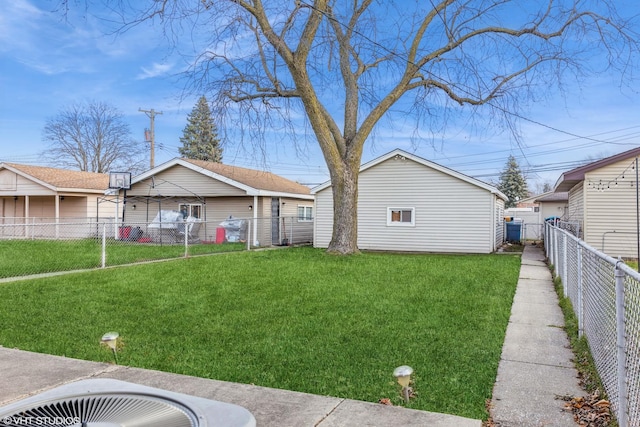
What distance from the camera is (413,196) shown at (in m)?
16.7

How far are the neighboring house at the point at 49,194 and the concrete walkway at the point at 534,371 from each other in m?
20.0

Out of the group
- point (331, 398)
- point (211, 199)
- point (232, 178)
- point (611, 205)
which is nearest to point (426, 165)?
point (611, 205)

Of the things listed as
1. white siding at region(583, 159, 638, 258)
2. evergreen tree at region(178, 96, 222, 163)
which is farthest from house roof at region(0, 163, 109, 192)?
evergreen tree at region(178, 96, 222, 163)

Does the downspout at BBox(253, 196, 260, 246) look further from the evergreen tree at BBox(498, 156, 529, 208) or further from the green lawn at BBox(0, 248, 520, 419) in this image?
the evergreen tree at BBox(498, 156, 529, 208)

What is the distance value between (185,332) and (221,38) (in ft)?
34.8

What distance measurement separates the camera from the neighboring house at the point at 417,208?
16.1 m

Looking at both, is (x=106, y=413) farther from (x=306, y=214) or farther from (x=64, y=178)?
(x=64, y=178)

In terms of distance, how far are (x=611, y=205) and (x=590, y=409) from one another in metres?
12.4

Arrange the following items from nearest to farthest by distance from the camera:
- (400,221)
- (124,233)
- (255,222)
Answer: (400,221) < (255,222) < (124,233)

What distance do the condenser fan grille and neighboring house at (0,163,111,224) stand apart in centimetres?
2137

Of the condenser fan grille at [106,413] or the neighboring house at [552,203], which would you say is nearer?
the condenser fan grille at [106,413]

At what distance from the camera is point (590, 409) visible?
10.1 ft

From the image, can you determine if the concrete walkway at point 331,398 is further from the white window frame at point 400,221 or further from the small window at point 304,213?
the small window at point 304,213

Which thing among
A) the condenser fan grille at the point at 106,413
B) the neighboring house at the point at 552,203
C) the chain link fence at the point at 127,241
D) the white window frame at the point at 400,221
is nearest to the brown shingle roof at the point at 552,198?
the neighboring house at the point at 552,203
